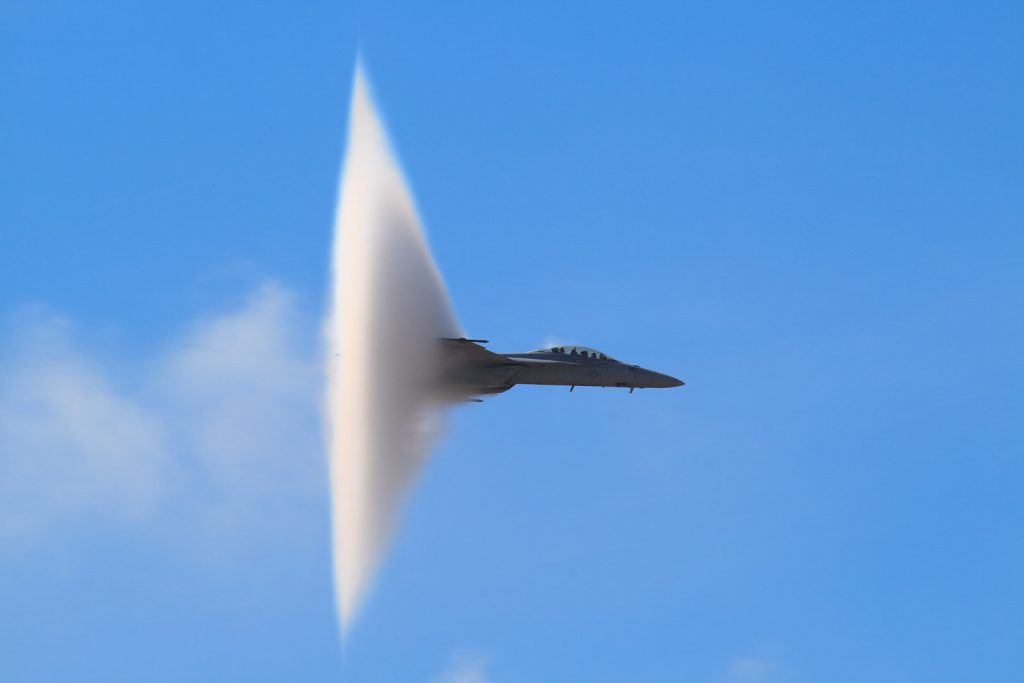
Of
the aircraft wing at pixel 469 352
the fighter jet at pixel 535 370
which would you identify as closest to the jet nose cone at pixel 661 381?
the fighter jet at pixel 535 370

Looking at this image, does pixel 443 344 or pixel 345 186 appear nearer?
pixel 443 344

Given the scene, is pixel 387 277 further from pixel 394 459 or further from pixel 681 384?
pixel 681 384

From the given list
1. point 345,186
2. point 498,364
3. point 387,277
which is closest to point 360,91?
point 345,186

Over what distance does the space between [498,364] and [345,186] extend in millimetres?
11685

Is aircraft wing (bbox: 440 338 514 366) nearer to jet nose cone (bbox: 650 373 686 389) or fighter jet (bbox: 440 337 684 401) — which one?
fighter jet (bbox: 440 337 684 401)

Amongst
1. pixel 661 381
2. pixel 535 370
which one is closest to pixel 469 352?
pixel 535 370

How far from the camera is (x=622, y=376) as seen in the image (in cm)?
7425

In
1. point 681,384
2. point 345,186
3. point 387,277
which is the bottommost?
point 681,384

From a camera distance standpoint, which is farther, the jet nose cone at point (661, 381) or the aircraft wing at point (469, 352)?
the jet nose cone at point (661, 381)

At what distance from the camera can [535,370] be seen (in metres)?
72.7

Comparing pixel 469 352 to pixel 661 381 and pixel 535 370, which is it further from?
pixel 661 381

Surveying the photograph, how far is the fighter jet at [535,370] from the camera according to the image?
2817 inches

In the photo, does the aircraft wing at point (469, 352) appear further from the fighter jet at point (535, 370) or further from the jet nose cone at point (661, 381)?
the jet nose cone at point (661, 381)

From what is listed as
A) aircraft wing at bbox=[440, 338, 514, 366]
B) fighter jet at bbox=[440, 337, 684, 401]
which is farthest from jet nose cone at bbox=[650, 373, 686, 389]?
aircraft wing at bbox=[440, 338, 514, 366]
